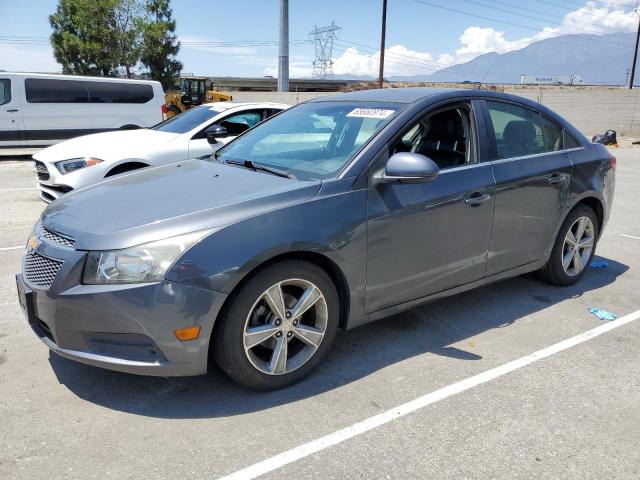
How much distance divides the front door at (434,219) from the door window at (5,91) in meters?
12.8

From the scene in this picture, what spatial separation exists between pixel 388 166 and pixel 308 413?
146 cm

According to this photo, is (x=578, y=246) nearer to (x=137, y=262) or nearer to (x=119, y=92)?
(x=137, y=262)

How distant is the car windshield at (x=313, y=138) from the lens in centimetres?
345

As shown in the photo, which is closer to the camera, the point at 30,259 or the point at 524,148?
the point at 30,259

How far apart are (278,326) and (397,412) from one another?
0.78 m

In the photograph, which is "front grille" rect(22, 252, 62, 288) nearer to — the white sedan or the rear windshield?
the white sedan

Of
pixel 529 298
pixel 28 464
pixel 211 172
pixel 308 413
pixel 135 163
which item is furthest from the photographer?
pixel 135 163

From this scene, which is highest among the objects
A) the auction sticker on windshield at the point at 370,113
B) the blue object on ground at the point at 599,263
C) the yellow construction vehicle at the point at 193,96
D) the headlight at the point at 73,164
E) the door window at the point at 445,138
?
the yellow construction vehicle at the point at 193,96

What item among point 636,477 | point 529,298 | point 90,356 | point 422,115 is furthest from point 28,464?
point 529,298

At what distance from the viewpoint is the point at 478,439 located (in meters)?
2.70

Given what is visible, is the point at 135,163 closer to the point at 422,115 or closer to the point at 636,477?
the point at 422,115

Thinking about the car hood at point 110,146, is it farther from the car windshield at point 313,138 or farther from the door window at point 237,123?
the car windshield at point 313,138

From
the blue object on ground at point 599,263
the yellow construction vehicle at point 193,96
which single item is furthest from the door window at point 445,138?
the yellow construction vehicle at point 193,96

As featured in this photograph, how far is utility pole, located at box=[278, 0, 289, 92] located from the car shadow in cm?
2465
